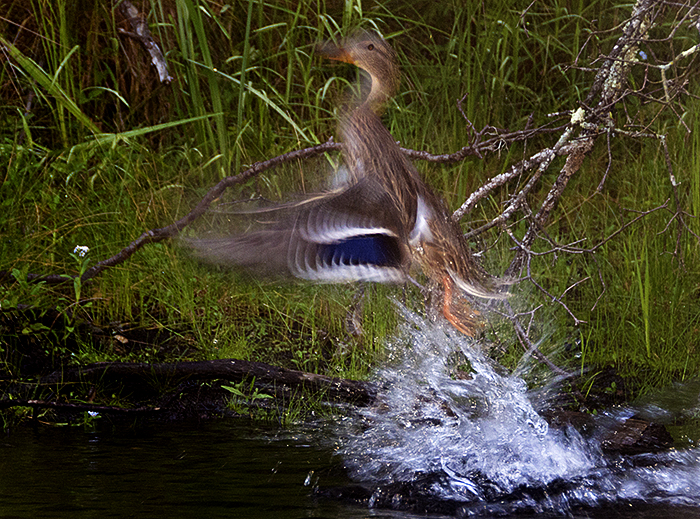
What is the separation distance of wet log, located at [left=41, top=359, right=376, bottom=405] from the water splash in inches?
5.9

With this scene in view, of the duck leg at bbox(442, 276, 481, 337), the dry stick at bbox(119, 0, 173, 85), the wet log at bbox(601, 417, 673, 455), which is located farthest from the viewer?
the dry stick at bbox(119, 0, 173, 85)

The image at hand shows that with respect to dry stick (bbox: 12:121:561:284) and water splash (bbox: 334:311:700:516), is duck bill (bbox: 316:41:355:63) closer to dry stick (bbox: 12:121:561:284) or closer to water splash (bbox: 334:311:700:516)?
dry stick (bbox: 12:121:561:284)

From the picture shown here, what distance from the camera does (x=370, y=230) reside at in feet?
9.39

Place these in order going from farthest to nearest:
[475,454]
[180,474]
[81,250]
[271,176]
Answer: [271,176], [81,250], [475,454], [180,474]

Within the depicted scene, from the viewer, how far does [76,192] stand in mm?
4762

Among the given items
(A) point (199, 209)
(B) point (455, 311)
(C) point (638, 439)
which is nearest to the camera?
(C) point (638, 439)

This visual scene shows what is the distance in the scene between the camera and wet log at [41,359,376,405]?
3.65 meters

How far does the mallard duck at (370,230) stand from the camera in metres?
2.82

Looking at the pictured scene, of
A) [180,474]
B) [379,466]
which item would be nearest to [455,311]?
[379,466]

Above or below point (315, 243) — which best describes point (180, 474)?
below

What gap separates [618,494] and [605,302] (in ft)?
6.11

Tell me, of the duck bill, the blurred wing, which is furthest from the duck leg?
the duck bill

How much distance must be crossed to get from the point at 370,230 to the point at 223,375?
1211 millimetres

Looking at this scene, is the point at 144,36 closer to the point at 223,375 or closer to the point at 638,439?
the point at 223,375
